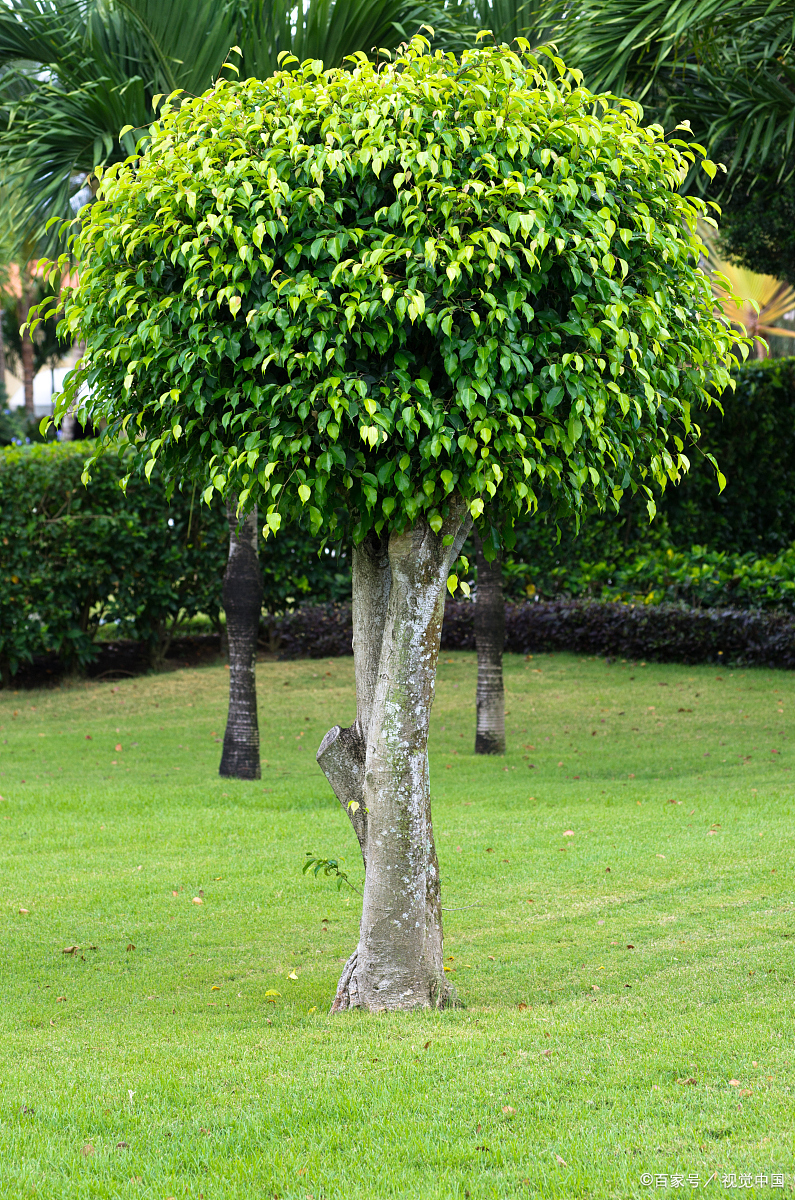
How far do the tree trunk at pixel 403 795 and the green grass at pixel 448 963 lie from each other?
25 cm

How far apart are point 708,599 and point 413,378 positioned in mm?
10760

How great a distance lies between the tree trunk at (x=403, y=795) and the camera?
4.72 metres

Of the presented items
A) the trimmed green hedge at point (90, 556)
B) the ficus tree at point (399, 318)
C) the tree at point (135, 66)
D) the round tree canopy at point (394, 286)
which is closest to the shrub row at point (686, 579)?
the trimmed green hedge at point (90, 556)

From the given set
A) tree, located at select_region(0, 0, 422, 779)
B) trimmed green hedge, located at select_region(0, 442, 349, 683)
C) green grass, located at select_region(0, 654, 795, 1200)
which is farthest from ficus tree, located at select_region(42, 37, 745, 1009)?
trimmed green hedge, located at select_region(0, 442, 349, 683)

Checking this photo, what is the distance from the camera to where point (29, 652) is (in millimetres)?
13820

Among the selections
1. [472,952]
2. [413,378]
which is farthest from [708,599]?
[413,378]

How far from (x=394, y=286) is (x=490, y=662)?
652cm

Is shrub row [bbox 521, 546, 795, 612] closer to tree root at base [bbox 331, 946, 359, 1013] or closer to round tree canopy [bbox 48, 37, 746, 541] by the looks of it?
round tree canopy [bbox 48, 37, 746, 541]

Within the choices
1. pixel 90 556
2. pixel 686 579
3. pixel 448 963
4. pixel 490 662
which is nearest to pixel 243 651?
pixel 490 662

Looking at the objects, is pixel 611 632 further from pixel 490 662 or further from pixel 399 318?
pixel 399 318

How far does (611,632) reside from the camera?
14.5 meters

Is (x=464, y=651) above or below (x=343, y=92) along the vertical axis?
below

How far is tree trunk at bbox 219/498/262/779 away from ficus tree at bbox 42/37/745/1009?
16.2 ft

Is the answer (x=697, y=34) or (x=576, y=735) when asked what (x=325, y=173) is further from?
(x=576, y=735)
